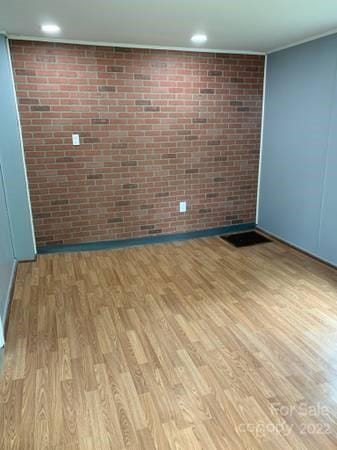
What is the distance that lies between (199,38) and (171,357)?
293 cm

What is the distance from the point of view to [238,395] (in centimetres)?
179

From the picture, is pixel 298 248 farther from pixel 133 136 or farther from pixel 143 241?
pixel 133 136

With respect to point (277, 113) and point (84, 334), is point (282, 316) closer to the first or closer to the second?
point (84, 334)

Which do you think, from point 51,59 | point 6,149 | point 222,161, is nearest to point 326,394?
point 222,161

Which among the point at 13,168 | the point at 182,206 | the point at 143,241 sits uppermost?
the point at 13,168

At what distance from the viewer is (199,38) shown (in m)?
3.21

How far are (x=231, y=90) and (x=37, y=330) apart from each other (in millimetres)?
3377

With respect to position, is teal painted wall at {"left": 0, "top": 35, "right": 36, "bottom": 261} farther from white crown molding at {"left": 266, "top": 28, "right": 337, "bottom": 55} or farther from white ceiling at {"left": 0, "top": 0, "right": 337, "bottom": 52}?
white crown molding at {"left": 266, "top": 28, "right": 337, "bottom": 55}

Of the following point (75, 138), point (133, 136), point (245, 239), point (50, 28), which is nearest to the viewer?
point (50, 28)

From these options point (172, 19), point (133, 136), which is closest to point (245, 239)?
point (133, 136)

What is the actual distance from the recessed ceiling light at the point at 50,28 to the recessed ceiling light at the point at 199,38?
125 cm

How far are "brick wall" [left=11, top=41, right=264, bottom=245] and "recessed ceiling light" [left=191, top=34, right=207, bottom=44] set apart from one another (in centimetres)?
35

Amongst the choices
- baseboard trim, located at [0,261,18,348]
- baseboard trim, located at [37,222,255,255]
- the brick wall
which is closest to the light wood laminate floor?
baseboard trim, located at [0,261,18,348]

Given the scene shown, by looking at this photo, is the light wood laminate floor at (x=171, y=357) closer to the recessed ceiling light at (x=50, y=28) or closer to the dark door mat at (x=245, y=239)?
the dark door mat at (x=245, y=239)
